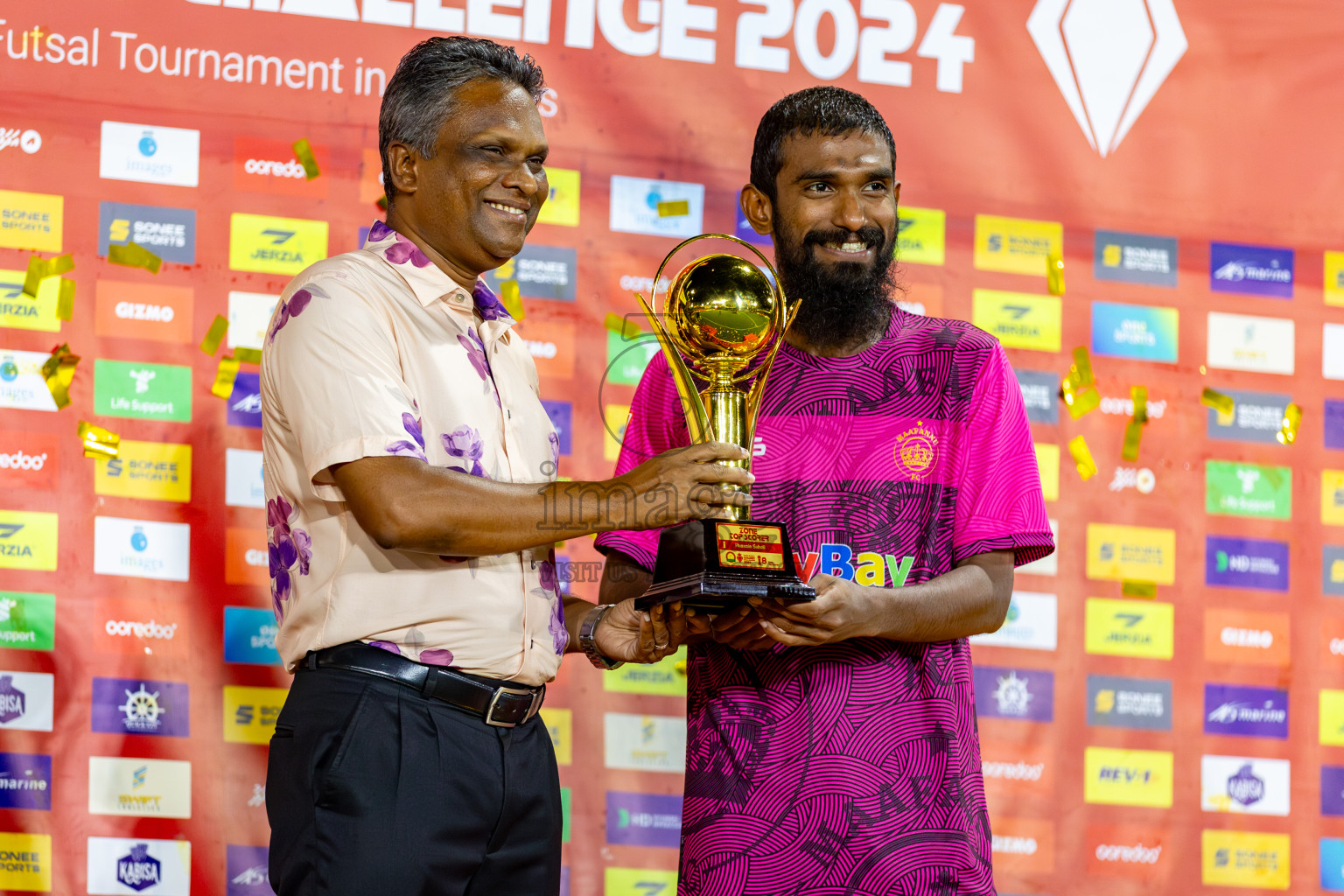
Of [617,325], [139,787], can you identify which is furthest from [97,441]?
[617,325]

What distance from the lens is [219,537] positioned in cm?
266

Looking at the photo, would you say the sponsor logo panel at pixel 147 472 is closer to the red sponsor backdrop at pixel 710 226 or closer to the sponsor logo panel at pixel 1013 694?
the red sponsor backdrop at pixel 710 226

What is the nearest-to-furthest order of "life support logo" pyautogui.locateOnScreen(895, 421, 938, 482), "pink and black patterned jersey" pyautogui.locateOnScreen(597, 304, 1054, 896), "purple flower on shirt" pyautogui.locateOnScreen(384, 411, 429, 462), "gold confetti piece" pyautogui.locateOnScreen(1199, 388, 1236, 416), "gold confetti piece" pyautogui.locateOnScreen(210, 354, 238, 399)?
"purple flower on shirt" pyautogui.locateOnScreen(384, 411, 429, 462) < "pink and black patterned jersey" pyautogui.locateOnScreen(597, 304, 1054, 896) < "life support logo" pyautogui.locateOnScreen(895, 421, 938, 482) < "gold confetti piece" pyautogui.locateOnScreen(210, 354, 238, 399) < "gold confetti piece" pyautogui.locateOnScreen(1199, 388, 1236, 416)

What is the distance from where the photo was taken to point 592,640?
1802 millimetres

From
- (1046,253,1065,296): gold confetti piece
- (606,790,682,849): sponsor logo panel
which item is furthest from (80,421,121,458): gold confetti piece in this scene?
(1046,253,1065,296): gold confetti piece

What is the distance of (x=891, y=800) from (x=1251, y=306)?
2.05m

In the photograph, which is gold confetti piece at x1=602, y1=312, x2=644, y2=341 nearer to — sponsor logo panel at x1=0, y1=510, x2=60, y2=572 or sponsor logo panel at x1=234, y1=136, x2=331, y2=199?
sponsor logo panel at x1=234, y1=136, x2=331, y2=199

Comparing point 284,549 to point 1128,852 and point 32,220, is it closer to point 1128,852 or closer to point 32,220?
point 32,220

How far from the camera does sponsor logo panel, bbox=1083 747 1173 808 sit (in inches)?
115

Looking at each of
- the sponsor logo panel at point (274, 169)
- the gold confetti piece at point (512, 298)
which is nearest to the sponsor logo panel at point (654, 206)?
the gold confetti piece at point (512, 298)

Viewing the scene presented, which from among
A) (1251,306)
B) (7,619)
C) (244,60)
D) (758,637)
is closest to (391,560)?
(758,637)

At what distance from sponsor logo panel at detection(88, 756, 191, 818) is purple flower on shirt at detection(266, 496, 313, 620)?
120cm

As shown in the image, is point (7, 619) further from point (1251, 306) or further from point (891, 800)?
point (1251, 306)

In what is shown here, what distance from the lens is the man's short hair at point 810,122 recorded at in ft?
5.87
